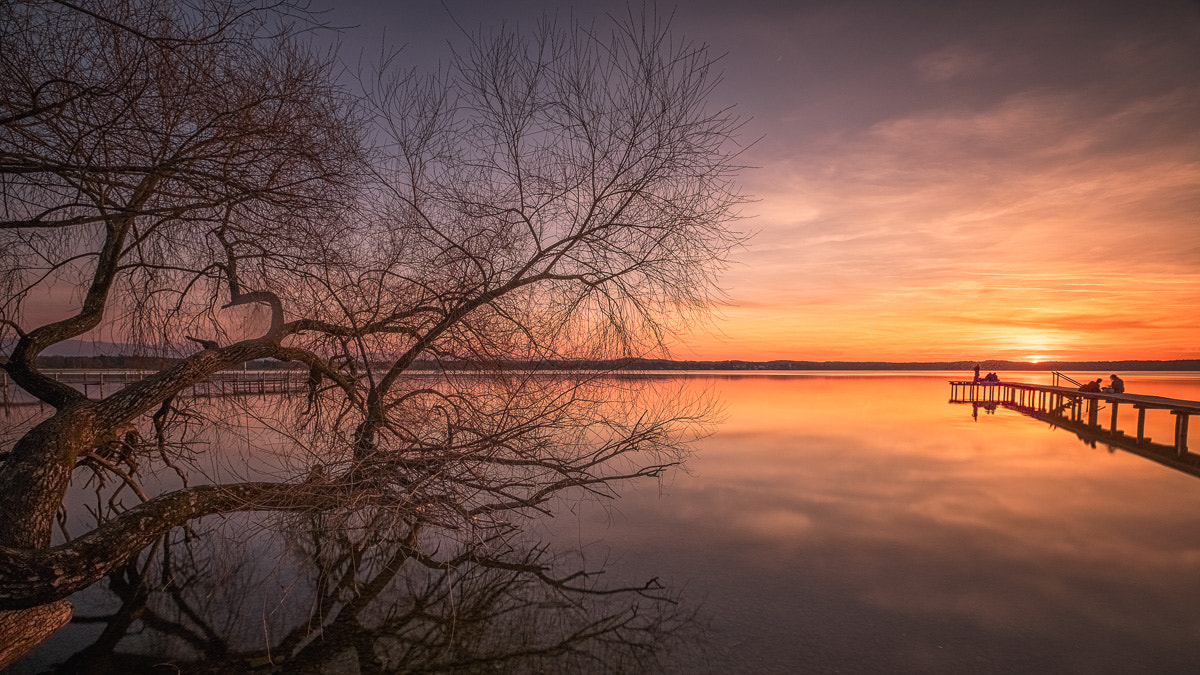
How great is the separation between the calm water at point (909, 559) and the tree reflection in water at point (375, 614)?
0.75 ft

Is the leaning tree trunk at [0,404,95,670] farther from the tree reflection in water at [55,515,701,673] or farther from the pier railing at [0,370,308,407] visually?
the pier railing at [0,370,308,407]

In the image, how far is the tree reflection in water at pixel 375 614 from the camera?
4.29 m

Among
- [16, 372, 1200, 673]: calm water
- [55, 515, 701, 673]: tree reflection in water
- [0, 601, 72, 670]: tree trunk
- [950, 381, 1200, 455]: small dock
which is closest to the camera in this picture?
[0, 601, 72, 670]: tree trunk

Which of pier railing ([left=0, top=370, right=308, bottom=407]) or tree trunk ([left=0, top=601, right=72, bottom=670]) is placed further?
pier railing ([left=0, top=370, right=308, bottom=407])

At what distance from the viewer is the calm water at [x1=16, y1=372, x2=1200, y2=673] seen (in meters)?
4.46

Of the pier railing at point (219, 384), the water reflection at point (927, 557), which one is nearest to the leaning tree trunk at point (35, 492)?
the pier railing at point (219, 384)

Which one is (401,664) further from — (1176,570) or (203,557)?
(1176,570)

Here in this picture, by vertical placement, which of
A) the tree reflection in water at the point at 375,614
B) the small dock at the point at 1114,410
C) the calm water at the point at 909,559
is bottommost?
the tree reflection in water at the point at 375,614

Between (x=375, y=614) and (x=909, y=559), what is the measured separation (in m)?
5.33

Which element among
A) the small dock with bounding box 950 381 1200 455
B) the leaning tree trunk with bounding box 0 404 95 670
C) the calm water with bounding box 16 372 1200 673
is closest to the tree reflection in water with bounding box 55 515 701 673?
the calm water with bounding box 16 372 1200 673

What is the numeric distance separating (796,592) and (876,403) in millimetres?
24941

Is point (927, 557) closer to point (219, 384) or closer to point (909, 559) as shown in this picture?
point (909, 559)

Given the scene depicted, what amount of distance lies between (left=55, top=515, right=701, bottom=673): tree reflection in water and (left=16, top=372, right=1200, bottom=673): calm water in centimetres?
23

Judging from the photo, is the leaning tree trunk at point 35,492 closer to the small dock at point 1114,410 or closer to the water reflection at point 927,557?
the water reflection at point 927,557
